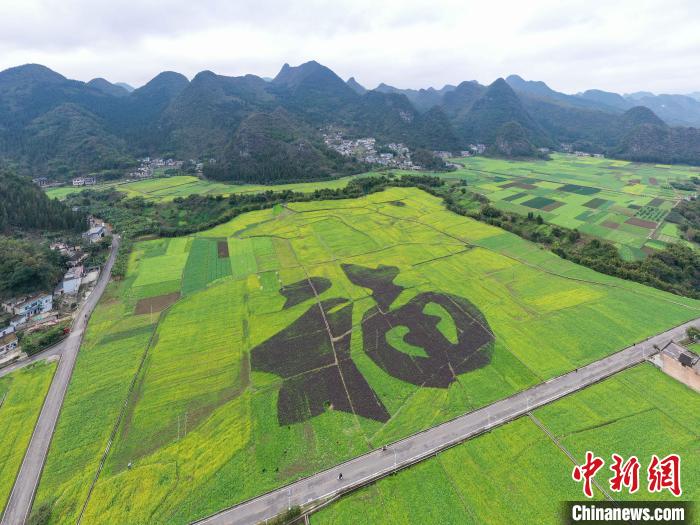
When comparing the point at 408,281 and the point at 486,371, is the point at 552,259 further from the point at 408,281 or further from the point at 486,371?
the point at 486,371

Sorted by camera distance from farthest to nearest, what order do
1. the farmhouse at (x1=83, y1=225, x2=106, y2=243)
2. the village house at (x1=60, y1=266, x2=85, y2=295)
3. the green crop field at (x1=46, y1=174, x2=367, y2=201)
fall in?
the green crop field at (x1=46, y1=174, x2=367, y2=201) < the farmhouse at (x1=83, y1=225, x2=106, y2=243) < the village house at (x1=60, y1=266, x2=85, y2=295)

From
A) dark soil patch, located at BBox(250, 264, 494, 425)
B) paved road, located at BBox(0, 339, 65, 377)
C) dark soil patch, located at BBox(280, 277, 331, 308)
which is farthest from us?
dark soil patch, located at BBox(280, 277, 331, 308)

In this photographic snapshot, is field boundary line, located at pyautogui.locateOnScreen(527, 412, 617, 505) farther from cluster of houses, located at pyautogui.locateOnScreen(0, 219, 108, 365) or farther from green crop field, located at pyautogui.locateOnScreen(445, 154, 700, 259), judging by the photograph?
cluster of houses, located at pyautogui.locateOnScreen(0, 219, 108, 365)

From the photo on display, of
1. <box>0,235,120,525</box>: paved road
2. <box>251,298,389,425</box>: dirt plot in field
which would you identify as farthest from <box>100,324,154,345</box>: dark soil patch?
<box>251,298,389,425</box>: dirt plot in field

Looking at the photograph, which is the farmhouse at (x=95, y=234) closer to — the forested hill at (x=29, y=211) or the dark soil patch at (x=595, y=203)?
the forested hill at (x=29, y=211)

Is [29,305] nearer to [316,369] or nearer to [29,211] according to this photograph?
[29,211]

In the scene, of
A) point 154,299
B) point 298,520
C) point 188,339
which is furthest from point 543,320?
point 154,299
